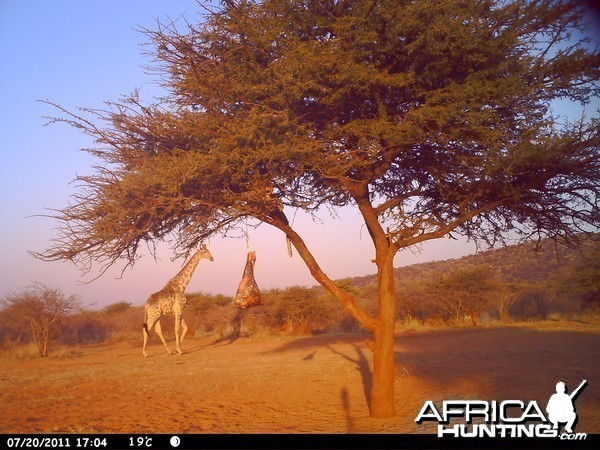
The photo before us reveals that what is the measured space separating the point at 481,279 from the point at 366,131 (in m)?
25.4

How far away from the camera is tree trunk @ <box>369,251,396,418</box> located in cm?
959

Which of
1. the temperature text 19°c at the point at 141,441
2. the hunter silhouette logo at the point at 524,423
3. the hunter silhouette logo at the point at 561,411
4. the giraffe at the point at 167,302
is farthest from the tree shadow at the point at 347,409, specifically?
the giraffe at the point at 167,302

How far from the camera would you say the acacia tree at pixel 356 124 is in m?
9.20

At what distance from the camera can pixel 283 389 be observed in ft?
42.2

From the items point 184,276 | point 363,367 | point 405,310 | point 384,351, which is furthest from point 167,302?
point 405,310

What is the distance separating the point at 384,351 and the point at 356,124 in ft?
12.7

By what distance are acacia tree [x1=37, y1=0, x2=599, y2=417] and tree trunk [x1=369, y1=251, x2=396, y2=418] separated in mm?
23

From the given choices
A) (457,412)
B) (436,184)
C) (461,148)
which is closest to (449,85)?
(461,148)

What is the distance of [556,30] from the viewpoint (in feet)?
32.9

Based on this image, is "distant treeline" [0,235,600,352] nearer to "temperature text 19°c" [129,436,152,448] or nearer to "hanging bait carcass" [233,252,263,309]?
"hanging bait carcass" [233,252,263,309]

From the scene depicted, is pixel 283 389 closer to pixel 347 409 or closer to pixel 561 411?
pixel 347 409

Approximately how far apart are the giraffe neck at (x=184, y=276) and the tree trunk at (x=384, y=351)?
38.6ft

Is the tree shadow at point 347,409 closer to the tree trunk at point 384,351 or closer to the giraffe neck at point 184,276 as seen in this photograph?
the tree trunk at point 384,351

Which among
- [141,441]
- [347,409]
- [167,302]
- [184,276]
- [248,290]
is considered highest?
[184,276]
